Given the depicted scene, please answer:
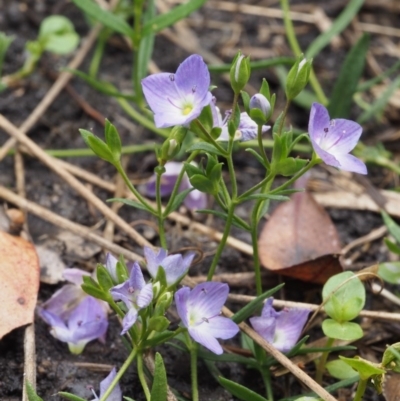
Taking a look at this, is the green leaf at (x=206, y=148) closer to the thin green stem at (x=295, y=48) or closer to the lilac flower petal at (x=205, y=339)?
the lilac flower petal at (x=205, y=339)

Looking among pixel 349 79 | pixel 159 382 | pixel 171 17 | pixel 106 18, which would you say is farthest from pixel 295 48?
pixel 159 382

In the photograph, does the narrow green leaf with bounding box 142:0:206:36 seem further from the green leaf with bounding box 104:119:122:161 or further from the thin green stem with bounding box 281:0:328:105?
the green leaf with bounding box 104:119:122:161

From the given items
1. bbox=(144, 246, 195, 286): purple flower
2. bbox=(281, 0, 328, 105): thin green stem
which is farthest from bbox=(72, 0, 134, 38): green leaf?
bbox=(144, 246, 195, 286): purple flower

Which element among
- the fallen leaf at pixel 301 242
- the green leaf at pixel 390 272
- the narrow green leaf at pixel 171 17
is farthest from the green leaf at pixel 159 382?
the narrow green leaf at pixel 171 17

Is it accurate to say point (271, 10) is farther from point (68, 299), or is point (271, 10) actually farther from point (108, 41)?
point (68, 299)

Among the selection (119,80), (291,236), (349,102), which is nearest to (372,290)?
(291,236)

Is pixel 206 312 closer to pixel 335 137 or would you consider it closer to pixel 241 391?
pixel 241 391
